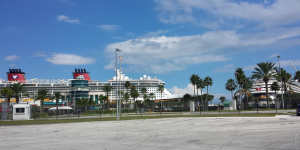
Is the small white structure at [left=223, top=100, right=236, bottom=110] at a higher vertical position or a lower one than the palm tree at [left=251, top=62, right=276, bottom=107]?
lower

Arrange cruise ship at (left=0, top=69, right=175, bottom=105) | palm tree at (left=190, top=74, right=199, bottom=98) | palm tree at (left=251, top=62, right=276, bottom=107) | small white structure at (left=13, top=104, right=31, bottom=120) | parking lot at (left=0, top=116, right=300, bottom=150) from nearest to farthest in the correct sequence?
1. parking lot at (left=0, top=116, right=300, bottom=150)
2. small white structure at (left=13, top=104, right=31, bottom=120)
3. palm tree at (left=251, top=62, right=276, bottom=107)
4. palm tree at (left=190, top=74, right=199, bottom=98)
5. cruise ship at (left=0, top=69, right=175, bottom=105)

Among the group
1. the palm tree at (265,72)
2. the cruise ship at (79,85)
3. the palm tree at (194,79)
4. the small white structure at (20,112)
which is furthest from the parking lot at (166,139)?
the cruise ship at (79,85)

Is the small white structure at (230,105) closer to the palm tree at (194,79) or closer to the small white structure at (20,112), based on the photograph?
the palm tree at (194,79)

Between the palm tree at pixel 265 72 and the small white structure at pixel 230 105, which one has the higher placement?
the palm tree at pixel 265 72

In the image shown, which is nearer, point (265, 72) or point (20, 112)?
point (20, 112)

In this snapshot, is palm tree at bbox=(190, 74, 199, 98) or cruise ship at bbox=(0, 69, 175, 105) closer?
palm tree at bbox=(190, 74, 199, 98)

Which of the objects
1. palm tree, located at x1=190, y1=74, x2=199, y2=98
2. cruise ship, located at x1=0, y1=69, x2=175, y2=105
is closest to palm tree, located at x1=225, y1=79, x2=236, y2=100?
palm tree, located at x1=190, y1=74, x2=199, y2=98

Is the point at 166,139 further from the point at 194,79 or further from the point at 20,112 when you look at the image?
the point at 194,79

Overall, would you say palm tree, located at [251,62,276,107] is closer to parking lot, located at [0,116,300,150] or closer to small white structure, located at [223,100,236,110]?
small white structure, located at [223,100,236,110]

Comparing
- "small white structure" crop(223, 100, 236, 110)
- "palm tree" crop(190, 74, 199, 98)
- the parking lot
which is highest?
"palm tree" crop(190, 74, 199, 98)

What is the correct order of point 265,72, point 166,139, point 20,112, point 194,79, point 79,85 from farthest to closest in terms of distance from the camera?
point 79,85
point 194,79
point 265,72
point 20,112
point 166,139

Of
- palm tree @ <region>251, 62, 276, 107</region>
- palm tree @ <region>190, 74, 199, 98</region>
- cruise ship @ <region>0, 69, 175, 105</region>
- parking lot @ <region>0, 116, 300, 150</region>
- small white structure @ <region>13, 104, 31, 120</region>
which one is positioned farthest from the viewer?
cruise ship @ <region>0, 69, 175, 105</region>

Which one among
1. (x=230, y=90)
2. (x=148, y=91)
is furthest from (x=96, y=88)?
(x=230, y=90)

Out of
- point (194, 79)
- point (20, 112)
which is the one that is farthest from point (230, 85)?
point (20, 112)
